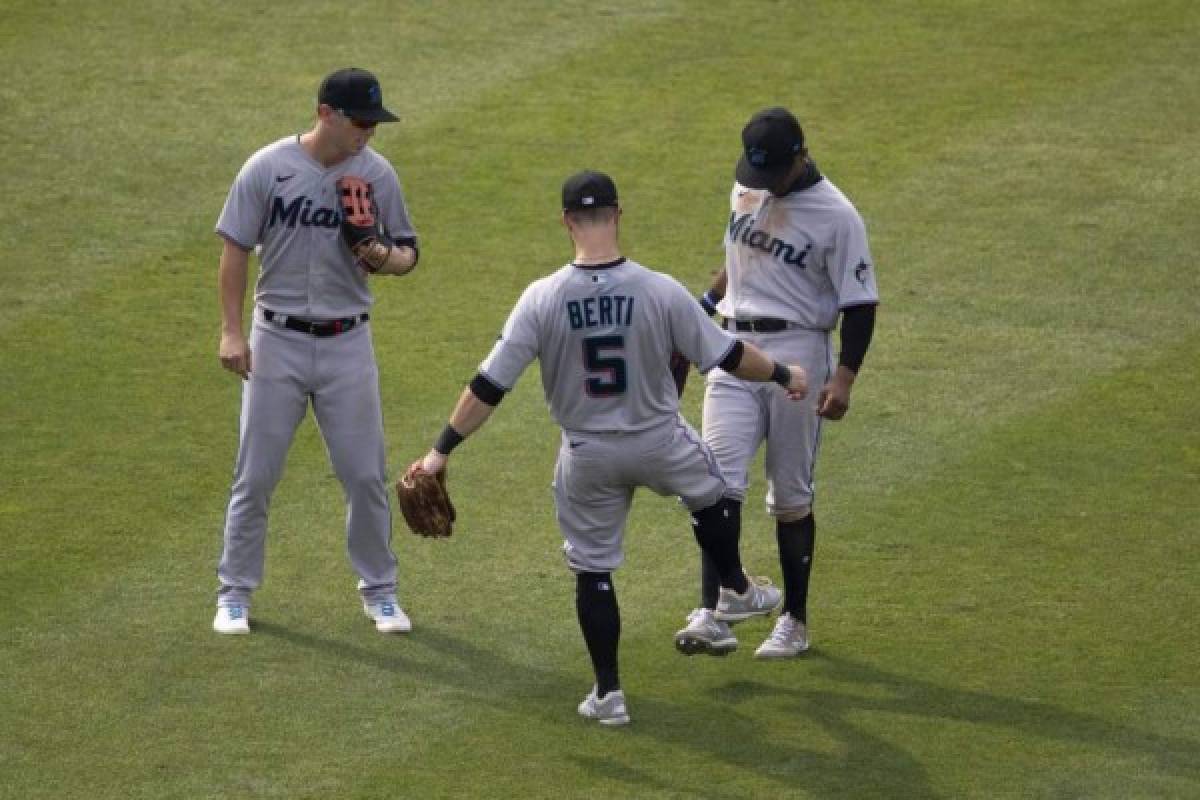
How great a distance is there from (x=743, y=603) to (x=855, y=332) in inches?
39.5

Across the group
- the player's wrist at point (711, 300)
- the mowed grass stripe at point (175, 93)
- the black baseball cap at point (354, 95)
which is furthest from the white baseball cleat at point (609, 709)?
the mowed grass stripe at point (175, 93)

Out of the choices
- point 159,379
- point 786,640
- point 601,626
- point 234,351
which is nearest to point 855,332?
point 786,640

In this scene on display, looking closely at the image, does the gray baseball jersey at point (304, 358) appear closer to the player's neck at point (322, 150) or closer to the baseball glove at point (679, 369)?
the player's neck at point (322, 150)

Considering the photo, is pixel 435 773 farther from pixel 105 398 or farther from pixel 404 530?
pixel 105 398

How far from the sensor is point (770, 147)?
7.55m

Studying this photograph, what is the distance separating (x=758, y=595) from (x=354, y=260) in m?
1.84

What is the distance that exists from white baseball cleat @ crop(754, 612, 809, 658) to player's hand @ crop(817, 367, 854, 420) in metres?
0.75

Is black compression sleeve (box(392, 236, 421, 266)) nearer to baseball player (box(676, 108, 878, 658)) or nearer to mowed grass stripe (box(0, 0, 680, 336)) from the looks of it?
baseball player (box(676, 108, 878, 658))

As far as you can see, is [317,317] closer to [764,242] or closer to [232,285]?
[232,285]

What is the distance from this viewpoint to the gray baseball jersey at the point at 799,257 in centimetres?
767

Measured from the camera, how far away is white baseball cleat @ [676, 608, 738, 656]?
745 centimetres

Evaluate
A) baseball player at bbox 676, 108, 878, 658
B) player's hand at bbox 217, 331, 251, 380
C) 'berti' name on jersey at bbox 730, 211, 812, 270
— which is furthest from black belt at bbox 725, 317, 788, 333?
player's hand at bbox 217, 331, 251, 380

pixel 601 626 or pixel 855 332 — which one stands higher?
pixel 855 332

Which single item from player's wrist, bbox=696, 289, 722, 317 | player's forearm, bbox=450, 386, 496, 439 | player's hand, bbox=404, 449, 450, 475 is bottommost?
player's hand, bbox=404, 449, 450, 475
